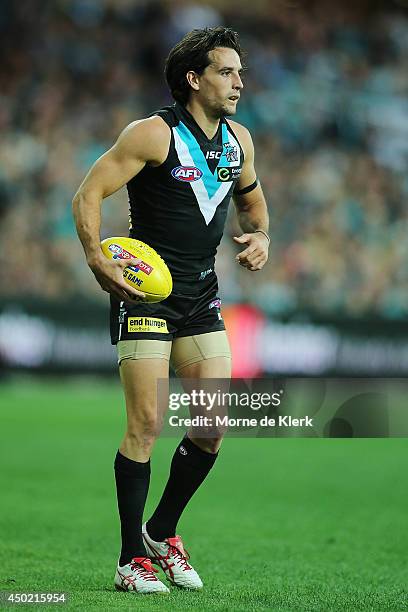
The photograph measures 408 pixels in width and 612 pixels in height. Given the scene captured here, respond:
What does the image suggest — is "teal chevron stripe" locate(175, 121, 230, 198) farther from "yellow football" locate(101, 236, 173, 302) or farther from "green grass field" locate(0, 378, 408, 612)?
"green grass field" locate(0, 378, 408, 612)

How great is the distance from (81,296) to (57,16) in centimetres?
590

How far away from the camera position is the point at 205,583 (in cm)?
550

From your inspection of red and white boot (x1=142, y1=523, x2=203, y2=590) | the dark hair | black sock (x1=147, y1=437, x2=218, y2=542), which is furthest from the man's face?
red and white boot (x1=142, y1=523, x2=203, y2=590)

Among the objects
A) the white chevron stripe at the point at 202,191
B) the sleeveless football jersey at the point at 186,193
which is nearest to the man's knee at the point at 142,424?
the sleeveless football jersey at the point at 186,193

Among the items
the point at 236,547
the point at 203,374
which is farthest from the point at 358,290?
the point at 203,374

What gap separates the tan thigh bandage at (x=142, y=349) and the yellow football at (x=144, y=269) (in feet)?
0.70

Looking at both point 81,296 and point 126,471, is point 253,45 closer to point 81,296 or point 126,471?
point 81,296

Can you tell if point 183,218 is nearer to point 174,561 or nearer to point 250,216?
point 250,216

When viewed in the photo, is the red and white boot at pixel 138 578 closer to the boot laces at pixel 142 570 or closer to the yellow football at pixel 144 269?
the boot laces at pixel 142 570

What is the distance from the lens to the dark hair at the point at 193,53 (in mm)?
5414

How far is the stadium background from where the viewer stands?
37.6 ft

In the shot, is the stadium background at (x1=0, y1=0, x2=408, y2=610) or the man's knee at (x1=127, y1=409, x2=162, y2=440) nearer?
the man's knee at (x1=127, y1=409, x2=162, y2=440)

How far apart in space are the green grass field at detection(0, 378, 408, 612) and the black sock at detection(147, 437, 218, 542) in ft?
1.16

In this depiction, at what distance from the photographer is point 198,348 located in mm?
5512
